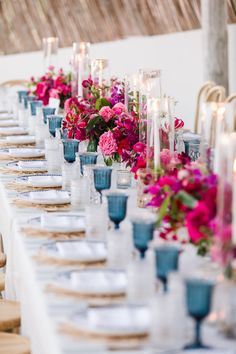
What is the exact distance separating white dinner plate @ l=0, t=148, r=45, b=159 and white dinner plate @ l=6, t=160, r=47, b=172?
0.25m

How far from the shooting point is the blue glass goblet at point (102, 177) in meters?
3.58

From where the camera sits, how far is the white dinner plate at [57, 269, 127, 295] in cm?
252

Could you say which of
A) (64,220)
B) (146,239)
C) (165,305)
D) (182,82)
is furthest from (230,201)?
(182,82)

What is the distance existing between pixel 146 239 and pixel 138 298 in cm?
27

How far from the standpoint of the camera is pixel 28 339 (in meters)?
3.37

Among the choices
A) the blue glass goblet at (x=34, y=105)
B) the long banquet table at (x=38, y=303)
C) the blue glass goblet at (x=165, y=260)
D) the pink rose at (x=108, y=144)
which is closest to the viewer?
the long banquet table at (x=38, y=303)

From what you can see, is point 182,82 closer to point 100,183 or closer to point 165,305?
point 100,183

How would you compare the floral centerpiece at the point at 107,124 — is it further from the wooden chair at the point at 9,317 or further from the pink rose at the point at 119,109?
the wooden chair at the point at 9,317

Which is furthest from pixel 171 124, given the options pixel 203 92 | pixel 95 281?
pixel 203 92

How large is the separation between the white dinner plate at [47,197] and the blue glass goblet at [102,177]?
0.25m

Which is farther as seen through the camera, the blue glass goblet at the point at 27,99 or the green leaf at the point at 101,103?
the blue glass goblet at the point at 27,99

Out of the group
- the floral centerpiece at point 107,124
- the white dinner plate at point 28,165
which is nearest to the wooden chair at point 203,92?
the floral centerpiece at point 107,124

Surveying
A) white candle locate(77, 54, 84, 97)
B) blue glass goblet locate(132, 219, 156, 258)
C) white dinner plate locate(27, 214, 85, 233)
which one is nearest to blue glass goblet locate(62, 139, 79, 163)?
white dinner plate locate(27, 214, 85, 233)

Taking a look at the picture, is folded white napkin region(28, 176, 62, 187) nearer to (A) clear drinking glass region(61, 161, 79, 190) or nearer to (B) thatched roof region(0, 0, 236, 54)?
(A) clear drinking glass region(61, 161, 79, 190)
